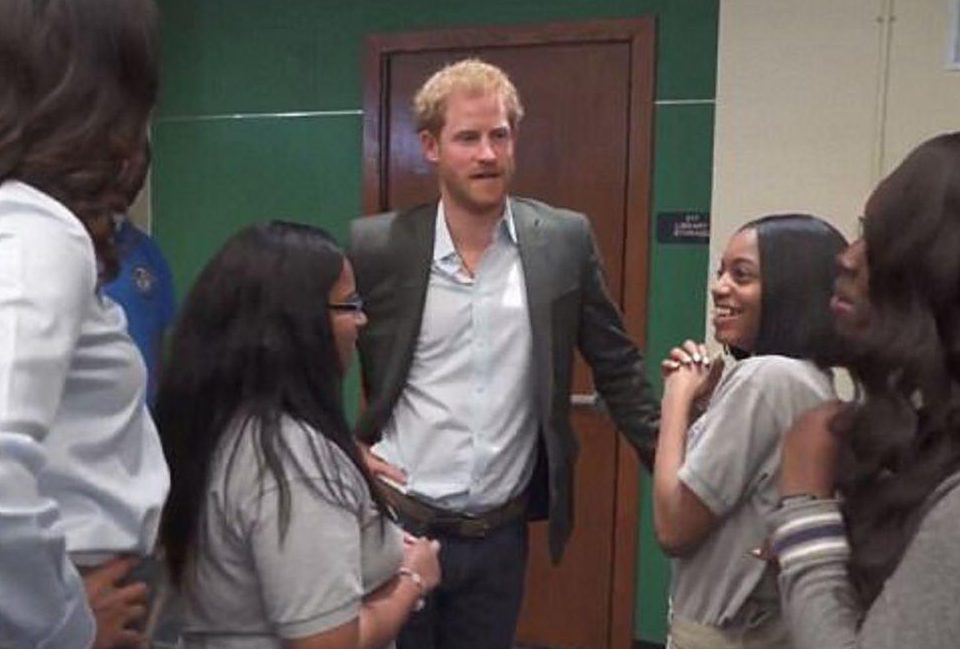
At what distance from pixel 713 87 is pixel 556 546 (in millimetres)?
1727

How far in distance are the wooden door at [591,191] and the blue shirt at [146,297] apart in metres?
1.54

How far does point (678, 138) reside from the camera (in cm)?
352

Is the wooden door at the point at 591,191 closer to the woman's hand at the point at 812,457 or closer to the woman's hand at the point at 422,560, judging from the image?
the woman's hand at the point at 422,560

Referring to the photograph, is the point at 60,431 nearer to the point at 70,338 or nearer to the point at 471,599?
the point at 70,338

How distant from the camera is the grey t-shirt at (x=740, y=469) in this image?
4.94 ft

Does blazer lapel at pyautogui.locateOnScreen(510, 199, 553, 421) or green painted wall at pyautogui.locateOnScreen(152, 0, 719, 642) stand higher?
green painted wall at pyautogui.locateOnScreen(152, 0, 719, 642)

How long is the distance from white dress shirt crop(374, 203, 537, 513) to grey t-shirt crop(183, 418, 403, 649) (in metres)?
0.81

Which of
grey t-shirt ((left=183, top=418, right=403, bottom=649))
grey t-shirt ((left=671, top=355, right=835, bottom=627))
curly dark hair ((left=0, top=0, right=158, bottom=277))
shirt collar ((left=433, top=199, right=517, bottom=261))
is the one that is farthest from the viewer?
shirt collar ((left=433, top=199, right=517, bottom=261))

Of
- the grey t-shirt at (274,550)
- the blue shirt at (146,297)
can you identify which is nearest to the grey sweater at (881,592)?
the grey t-shirt at (274,550)

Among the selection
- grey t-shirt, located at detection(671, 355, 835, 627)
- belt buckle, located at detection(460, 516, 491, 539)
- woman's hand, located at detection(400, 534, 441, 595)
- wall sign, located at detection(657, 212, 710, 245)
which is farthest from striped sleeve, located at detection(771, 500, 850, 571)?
wall sign, located at detection(657, 212, 710, 245)

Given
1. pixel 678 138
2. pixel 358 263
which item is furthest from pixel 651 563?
pixel 358 263

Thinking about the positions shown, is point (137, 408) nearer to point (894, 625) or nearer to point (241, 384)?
point (241, 384)

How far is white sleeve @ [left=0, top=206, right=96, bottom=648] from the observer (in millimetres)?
809

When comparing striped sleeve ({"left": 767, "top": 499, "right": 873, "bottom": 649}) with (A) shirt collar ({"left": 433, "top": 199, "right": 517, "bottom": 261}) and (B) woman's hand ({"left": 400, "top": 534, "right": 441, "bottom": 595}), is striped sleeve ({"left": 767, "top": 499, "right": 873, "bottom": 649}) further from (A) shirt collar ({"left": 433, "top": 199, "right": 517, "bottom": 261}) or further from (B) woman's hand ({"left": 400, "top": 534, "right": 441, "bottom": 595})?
(A) shirt collar ({"left": 433, "top": 199, "right": 517, "bottom": 261})
